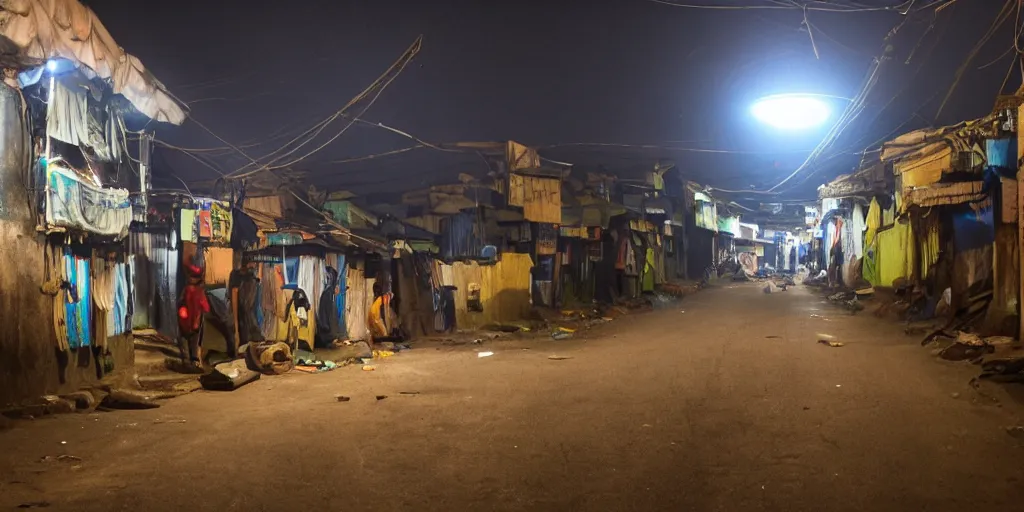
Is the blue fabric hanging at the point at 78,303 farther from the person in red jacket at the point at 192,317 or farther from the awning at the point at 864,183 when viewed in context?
the awning at the point at 864,183

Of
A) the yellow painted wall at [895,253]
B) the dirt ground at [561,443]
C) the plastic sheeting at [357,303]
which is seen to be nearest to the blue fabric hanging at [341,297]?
the plastic sheeting at [357,303]

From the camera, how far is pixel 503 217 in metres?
23.6

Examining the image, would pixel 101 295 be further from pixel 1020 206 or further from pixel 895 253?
pixel 895 253

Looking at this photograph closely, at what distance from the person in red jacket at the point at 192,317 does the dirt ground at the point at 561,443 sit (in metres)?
2.31

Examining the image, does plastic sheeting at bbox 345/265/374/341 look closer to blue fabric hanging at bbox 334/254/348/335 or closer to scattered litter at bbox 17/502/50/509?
blue fabric hanging at bbox 334/254/348/335

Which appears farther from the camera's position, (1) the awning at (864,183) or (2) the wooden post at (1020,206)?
(1) the awning at (864,183)

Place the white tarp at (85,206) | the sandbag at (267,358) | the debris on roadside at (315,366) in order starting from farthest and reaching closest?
1. the debris on roadside at (315,366)
2. the sandbag at (267,358)
3. the white tarp at (85,206)

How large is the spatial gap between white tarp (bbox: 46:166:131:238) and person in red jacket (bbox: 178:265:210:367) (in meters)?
1.92

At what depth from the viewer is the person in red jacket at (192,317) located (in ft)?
42.9

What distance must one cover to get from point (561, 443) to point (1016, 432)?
4.98 meters

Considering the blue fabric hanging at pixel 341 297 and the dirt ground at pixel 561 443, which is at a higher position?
the blue fabric hanging at pixel 341 297

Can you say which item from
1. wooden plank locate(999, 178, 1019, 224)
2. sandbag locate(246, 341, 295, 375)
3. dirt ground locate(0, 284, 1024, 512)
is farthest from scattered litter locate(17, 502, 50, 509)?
wooden plank locate(999, 178, 1019, 224)

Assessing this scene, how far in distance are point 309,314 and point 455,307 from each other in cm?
564

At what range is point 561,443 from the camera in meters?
7.04
